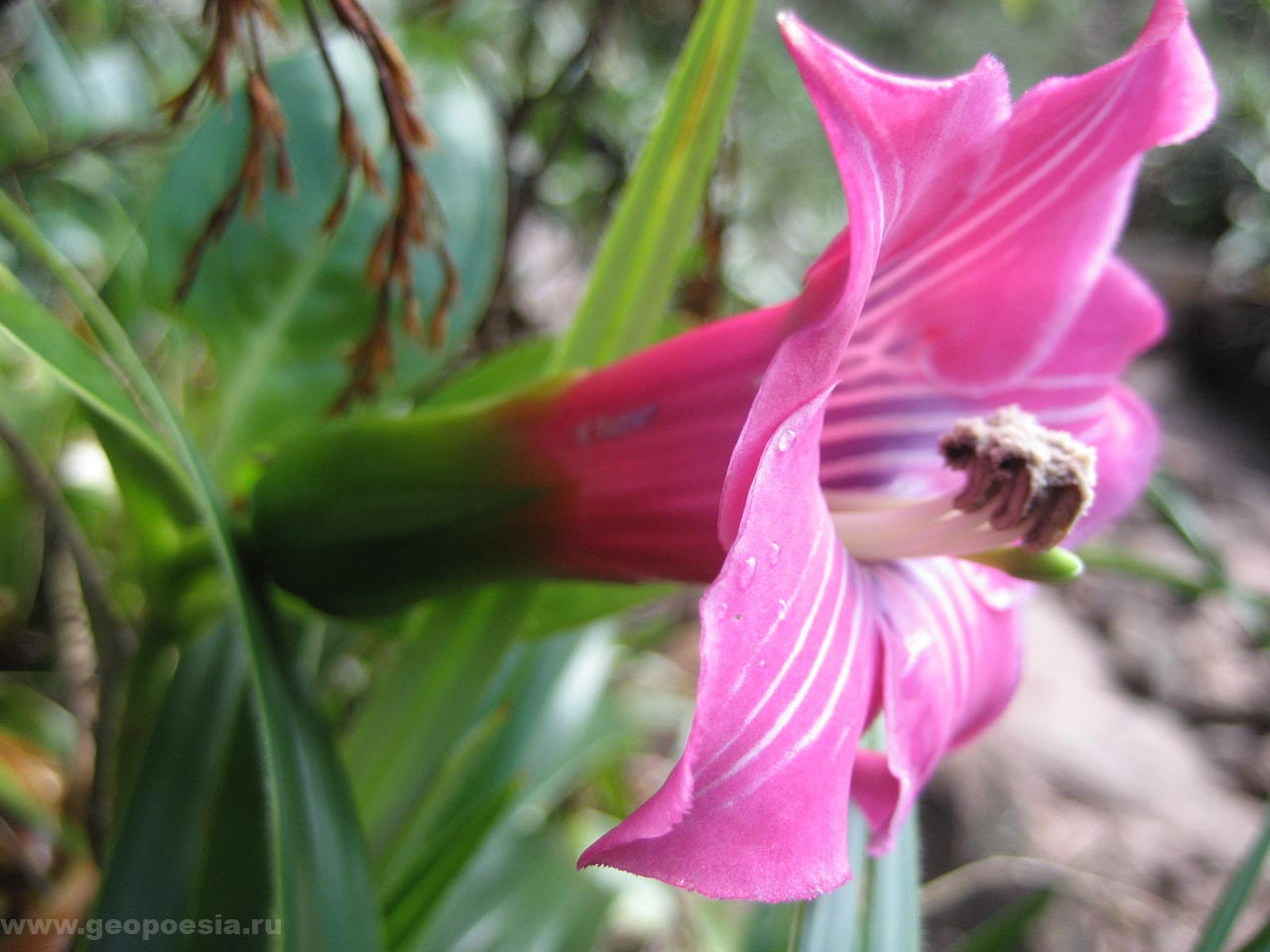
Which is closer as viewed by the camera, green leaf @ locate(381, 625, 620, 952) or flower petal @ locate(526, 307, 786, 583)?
flower petal @ locate(526, 307, 786, 583)

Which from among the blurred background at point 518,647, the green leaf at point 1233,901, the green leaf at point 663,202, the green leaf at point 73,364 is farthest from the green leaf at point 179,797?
the green leaf at point 1233,901

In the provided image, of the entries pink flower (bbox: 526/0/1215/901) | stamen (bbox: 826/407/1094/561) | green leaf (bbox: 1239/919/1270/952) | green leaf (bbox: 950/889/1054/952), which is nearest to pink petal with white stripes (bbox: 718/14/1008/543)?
pink flower (bbox: 526/0/1215/901)

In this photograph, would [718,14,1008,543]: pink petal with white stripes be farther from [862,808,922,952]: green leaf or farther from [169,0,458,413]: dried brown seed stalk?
[862,808,922,952]: green leaf

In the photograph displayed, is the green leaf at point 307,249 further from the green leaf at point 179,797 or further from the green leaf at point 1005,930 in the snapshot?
the green leaf at point 1005,930

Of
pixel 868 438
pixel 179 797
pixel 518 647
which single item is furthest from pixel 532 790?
pixel 868 438

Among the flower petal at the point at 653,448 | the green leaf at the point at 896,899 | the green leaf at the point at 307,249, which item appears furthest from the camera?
the green leaf at the point at 307,249

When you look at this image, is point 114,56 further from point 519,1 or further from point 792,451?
point 792,451

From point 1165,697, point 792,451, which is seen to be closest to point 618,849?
point 792,451
